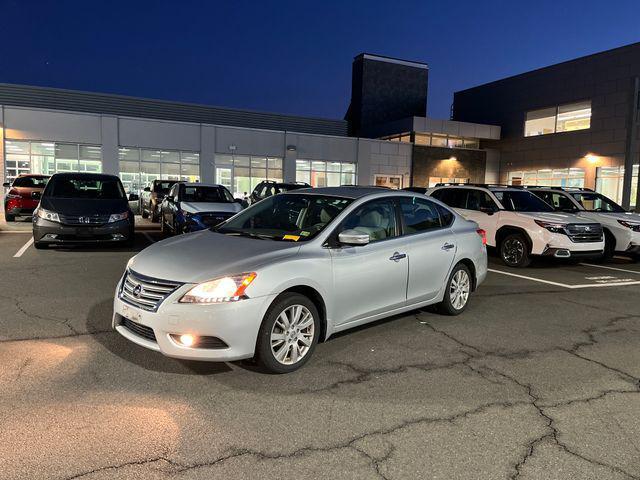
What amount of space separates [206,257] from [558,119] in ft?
118

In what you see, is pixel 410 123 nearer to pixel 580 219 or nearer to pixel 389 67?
pixel 389 67

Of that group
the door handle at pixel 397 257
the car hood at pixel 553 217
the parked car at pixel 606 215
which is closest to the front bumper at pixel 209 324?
the door handle at pixel 397 257

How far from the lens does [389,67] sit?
4491cm

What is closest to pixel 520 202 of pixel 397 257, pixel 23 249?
pixel 397 257

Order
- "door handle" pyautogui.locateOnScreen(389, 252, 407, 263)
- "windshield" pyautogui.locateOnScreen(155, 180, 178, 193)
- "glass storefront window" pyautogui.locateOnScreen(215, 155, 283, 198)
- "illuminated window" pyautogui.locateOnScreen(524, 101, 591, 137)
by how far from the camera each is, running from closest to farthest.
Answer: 1. "door handle" pyautogui.locateOnScreen(389, 252, 407, 263)
2. "windshield" pyautogui.locateOnScreen(155, 180, 178, 193)
3. "glass storefront window" pyautogui.locateOnScreen(215, 155, 283, 198)
4. "illuminated window" pyautogui.locateOnScreen(524, 101, 591, 137)

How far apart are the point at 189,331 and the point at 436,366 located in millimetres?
2291

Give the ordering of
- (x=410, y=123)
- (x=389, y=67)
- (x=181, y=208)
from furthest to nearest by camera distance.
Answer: (x=389, y=67) < (x=410, y=123) < (x=181, y=208)

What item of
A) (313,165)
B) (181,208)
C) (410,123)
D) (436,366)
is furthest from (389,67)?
(436,366)

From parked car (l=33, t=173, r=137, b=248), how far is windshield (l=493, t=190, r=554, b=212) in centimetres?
832

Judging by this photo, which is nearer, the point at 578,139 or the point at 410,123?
the point at 578,139

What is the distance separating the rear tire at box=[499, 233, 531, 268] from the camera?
10.6 meters

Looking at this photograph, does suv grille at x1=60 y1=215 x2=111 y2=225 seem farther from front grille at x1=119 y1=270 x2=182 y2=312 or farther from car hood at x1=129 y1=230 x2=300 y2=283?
front grille at x1=119 y1=270 x2=182 y2=312

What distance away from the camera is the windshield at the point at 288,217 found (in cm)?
508

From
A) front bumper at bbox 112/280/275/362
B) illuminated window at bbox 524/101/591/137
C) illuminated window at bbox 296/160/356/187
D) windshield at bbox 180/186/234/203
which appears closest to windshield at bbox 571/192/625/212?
windshield at bbox 180/186/234/203
